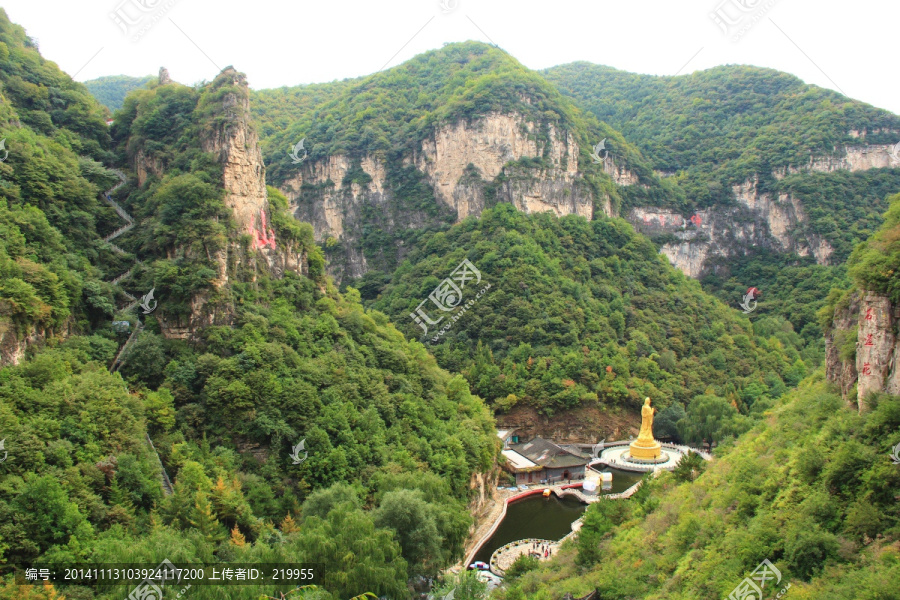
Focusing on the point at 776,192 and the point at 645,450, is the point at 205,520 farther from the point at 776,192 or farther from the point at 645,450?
the point at 776,192

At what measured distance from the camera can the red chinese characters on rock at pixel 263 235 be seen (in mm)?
43906

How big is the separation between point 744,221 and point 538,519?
273 feet

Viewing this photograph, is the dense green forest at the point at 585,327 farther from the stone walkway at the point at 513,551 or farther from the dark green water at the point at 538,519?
the stone walkway at the point at 513,551

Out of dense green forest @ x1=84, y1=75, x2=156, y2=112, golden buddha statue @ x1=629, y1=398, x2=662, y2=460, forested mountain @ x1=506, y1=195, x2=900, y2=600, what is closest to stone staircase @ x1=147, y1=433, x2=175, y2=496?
forested mountain @ x1=506, y1=195, x2=900, y2=600

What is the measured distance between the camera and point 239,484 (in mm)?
30656

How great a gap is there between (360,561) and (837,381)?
2109 centimetres

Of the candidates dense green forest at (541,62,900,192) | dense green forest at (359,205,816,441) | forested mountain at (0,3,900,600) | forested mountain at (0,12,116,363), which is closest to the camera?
forested mountain at (0,3,900,600)

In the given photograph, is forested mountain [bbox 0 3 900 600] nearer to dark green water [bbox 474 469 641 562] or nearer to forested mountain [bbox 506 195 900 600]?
forested mountain [bbox 506 195 900 600]

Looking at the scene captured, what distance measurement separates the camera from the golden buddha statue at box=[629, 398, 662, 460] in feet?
187

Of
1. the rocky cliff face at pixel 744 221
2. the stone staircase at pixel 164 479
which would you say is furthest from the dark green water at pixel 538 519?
the rocky cliff face at pixel 744 221

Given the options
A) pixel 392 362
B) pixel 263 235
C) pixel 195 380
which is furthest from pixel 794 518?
pixel 263 235

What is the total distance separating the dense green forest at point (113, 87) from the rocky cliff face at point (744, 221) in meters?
82.1

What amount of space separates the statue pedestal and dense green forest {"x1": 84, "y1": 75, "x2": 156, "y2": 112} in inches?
3462

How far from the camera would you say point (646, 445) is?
57594 millimetres
